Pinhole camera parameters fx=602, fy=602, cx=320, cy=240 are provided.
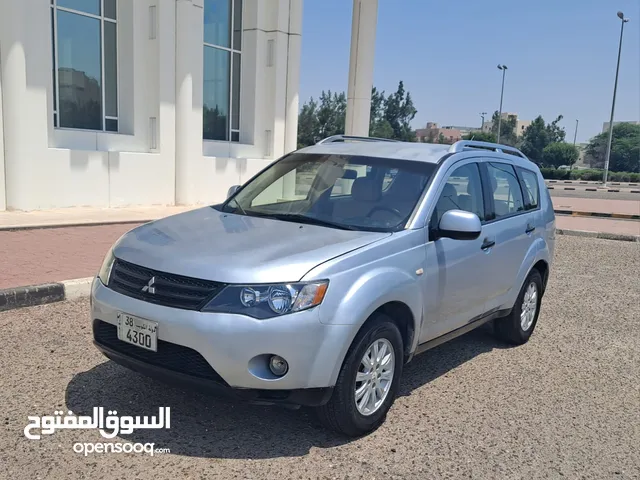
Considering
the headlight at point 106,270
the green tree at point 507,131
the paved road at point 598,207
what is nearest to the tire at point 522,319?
the headlight at point 106,270

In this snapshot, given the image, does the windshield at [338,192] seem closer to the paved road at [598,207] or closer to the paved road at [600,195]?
the paved road at [598,207]

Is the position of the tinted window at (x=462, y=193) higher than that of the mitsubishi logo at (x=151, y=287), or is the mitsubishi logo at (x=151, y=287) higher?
the tinted window at (x=462, y=193)

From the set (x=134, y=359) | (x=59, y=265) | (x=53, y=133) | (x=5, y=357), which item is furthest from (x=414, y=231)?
(x=53, y=133)

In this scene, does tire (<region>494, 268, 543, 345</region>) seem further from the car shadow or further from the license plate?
the license plate

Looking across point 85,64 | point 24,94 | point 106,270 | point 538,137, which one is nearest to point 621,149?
point 538,137

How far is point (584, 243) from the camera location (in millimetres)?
13430

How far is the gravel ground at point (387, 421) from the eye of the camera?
11.1ft

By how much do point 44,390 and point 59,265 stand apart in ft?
11.8

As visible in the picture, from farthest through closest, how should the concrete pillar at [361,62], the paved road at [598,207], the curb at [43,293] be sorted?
the paved road at [598,207]
the concrete pillar at [361,62]
the curb at [43,293]

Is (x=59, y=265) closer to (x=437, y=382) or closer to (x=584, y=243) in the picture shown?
(x=437, y=382)

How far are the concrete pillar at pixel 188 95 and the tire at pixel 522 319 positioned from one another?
10.3 m

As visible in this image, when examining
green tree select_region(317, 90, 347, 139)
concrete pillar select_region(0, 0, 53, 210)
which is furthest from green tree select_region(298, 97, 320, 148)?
concrete pillar select_region(0, 0, 53, 210)

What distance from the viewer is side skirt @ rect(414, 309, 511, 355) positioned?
173 inches

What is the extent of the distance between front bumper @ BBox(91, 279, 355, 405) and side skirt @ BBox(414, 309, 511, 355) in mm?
1117
